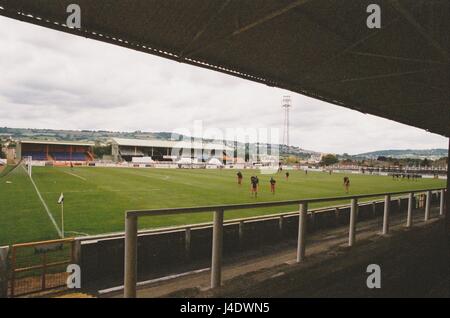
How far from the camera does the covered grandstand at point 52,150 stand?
9112 centimetres

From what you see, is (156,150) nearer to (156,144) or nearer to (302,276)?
(156,144)

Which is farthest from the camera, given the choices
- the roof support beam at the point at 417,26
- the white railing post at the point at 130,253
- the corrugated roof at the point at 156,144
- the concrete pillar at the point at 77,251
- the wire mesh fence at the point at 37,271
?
the corrugated roof at the point at 156,144

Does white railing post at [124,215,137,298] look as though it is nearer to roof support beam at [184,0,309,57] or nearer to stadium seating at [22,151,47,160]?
roof support beam at [184,0,309,57]

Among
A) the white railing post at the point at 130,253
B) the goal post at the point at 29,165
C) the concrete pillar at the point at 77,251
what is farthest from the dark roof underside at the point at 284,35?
the goal post at the point at 29,165

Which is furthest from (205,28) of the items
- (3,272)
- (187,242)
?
(187,242)

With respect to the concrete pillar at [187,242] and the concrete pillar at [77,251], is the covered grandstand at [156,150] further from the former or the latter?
the concrete pillar at [77,251]

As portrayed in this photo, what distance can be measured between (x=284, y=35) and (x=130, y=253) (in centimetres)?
383

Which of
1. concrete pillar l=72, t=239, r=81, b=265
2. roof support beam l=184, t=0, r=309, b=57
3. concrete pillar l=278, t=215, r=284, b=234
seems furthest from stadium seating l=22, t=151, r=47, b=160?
roof support beam l=184, t=0, r=309, b=57

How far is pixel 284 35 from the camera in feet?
16.4

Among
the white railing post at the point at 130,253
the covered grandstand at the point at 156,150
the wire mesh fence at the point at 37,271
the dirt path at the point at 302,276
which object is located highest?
the covered grandstand at the point at 156,150

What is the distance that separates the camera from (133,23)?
434 cm

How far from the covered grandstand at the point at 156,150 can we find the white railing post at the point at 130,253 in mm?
97109
